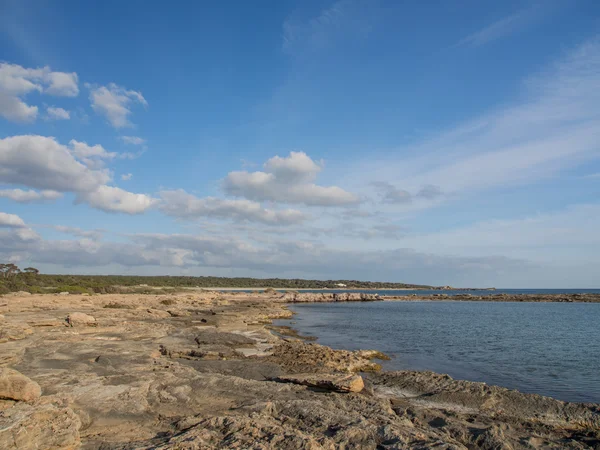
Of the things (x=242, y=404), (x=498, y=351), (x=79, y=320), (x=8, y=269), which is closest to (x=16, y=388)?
(x=242, y=404)

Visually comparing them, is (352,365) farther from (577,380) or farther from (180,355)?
(577,380)

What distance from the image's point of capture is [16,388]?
10.4 m

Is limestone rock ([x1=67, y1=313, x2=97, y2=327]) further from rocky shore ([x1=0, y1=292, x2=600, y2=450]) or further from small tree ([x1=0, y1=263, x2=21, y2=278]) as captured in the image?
small tree ([x1=0, y1=263, x2=21, y2=278])

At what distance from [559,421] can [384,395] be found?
18.6 ft

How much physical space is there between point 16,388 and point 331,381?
9802 millimetres

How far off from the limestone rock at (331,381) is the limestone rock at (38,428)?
7.94 m

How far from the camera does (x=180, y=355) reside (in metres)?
20.0

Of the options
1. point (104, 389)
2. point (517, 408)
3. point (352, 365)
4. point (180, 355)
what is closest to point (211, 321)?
point (180, 355)

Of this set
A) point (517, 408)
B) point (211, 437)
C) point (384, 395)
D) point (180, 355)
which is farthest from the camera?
point (180, 355)

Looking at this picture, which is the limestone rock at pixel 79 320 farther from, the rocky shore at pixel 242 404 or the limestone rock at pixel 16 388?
the limestone rock at pixel 16 388

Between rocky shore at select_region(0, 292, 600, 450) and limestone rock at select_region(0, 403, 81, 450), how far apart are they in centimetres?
2

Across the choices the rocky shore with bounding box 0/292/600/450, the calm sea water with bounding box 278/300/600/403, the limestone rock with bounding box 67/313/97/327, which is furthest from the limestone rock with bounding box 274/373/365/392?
the limestone rock with bounding box 67/313/97/327

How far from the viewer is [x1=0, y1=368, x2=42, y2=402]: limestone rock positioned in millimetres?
10195

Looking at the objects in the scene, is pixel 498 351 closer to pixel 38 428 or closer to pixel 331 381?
pixel 331 381
